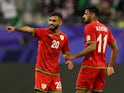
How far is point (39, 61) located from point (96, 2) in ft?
22.4

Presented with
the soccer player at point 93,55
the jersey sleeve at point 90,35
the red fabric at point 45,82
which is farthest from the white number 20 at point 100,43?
the red fabric at point 45,82

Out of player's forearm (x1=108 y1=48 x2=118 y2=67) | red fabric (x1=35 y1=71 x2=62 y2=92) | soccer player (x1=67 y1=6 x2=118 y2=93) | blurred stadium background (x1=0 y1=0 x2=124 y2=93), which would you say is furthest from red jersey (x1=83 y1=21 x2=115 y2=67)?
blurred stadium background (x1=0 y1=0 x2=124 y2=93)

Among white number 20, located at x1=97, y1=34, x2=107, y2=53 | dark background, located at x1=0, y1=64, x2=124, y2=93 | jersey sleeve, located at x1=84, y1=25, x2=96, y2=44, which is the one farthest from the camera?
dark background, located at x1=0, y1=64, x2=124, y2=93

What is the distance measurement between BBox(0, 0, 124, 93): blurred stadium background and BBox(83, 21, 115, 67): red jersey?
11.4 feet

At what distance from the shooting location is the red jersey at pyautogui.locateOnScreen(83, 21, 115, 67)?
9.46m

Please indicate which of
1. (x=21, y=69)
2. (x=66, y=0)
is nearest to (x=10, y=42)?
(x=21, y=69)

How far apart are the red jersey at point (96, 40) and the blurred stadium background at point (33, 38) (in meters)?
3.47

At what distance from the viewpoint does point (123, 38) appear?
14.4 m

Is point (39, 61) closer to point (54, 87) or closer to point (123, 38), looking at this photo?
point (54, 87)

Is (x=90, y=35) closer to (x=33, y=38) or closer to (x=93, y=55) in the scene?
(x=93, y=55)

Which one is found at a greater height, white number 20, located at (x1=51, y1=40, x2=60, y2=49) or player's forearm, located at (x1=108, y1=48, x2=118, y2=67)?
white number 20, located at (x1=51, y1=40, x2=60, y2=49)

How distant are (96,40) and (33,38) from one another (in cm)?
522

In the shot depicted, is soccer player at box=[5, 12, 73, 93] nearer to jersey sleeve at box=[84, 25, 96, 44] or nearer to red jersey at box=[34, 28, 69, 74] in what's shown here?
red jersey at box=[34, 28, 69, 74]

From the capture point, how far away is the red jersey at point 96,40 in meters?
9.46
